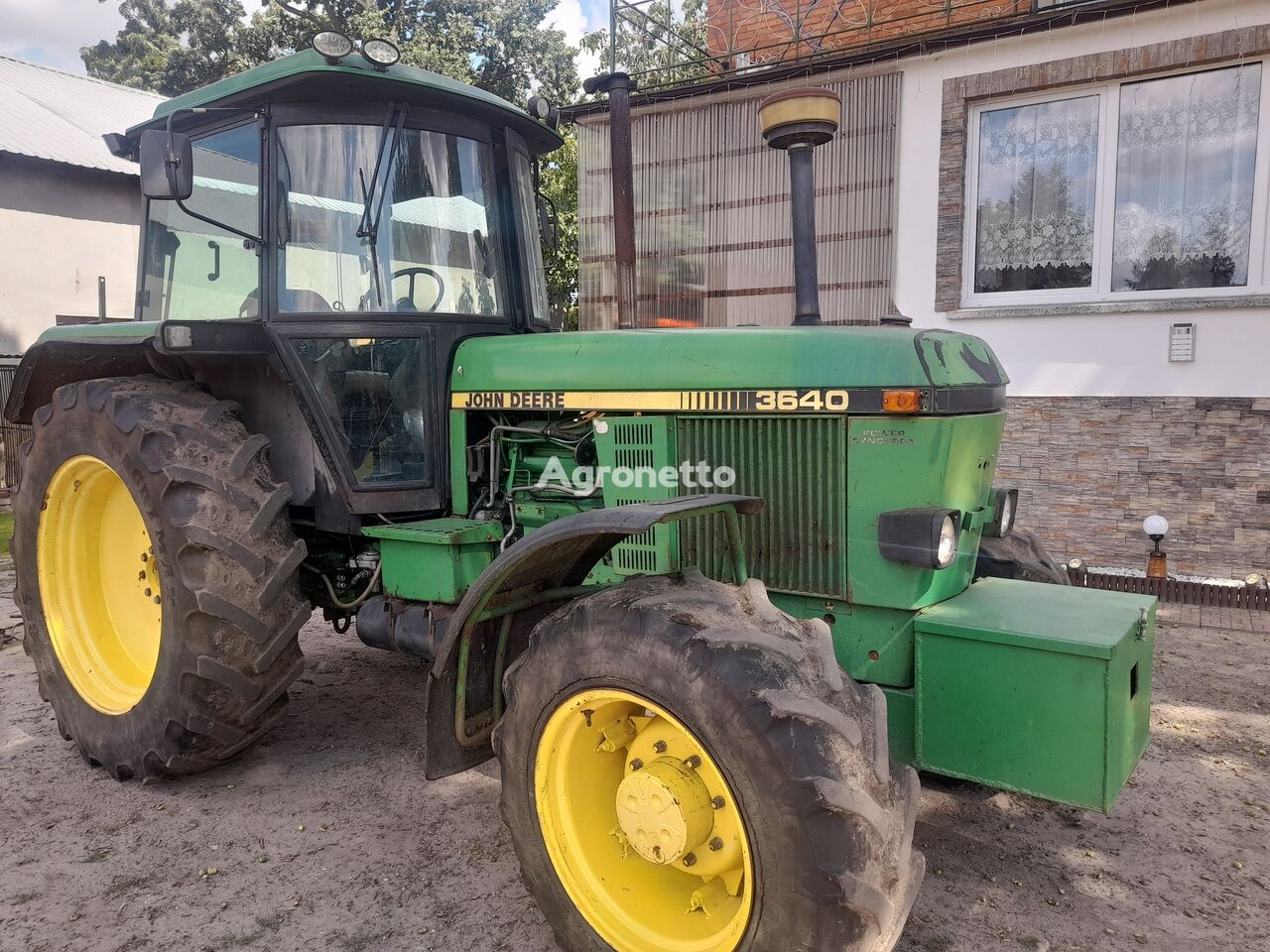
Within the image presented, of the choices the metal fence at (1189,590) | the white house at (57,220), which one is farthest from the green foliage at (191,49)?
the metal fence at (1189,590)

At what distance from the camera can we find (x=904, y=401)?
8.95ft

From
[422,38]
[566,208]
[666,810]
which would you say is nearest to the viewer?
[666,810]

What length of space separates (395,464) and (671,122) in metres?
6.25

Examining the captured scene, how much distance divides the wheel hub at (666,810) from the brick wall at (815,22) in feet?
23.2

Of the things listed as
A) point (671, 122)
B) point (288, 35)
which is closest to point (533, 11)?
point (288, 35)

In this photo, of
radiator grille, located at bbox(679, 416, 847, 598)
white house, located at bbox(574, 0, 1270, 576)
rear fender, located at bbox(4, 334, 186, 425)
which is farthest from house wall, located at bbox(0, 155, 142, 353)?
radiator grille, located at bbox(679, 416, 847, 598)

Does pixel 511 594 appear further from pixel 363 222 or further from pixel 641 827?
pixel 363 222

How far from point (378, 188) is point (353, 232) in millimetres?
186

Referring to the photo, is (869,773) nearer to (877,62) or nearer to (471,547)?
(471,547)

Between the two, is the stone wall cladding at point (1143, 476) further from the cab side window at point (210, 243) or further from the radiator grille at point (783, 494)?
the cab side window at point (210, 243)

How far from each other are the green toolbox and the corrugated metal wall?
216 inches

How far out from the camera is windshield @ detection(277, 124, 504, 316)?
3477 millimetres

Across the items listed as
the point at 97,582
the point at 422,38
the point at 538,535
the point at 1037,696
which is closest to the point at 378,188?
the point at 538,535

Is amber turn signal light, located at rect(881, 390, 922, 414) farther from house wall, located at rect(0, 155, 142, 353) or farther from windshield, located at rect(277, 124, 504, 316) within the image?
house wall, located at rect(0, 155, 142, 353)
